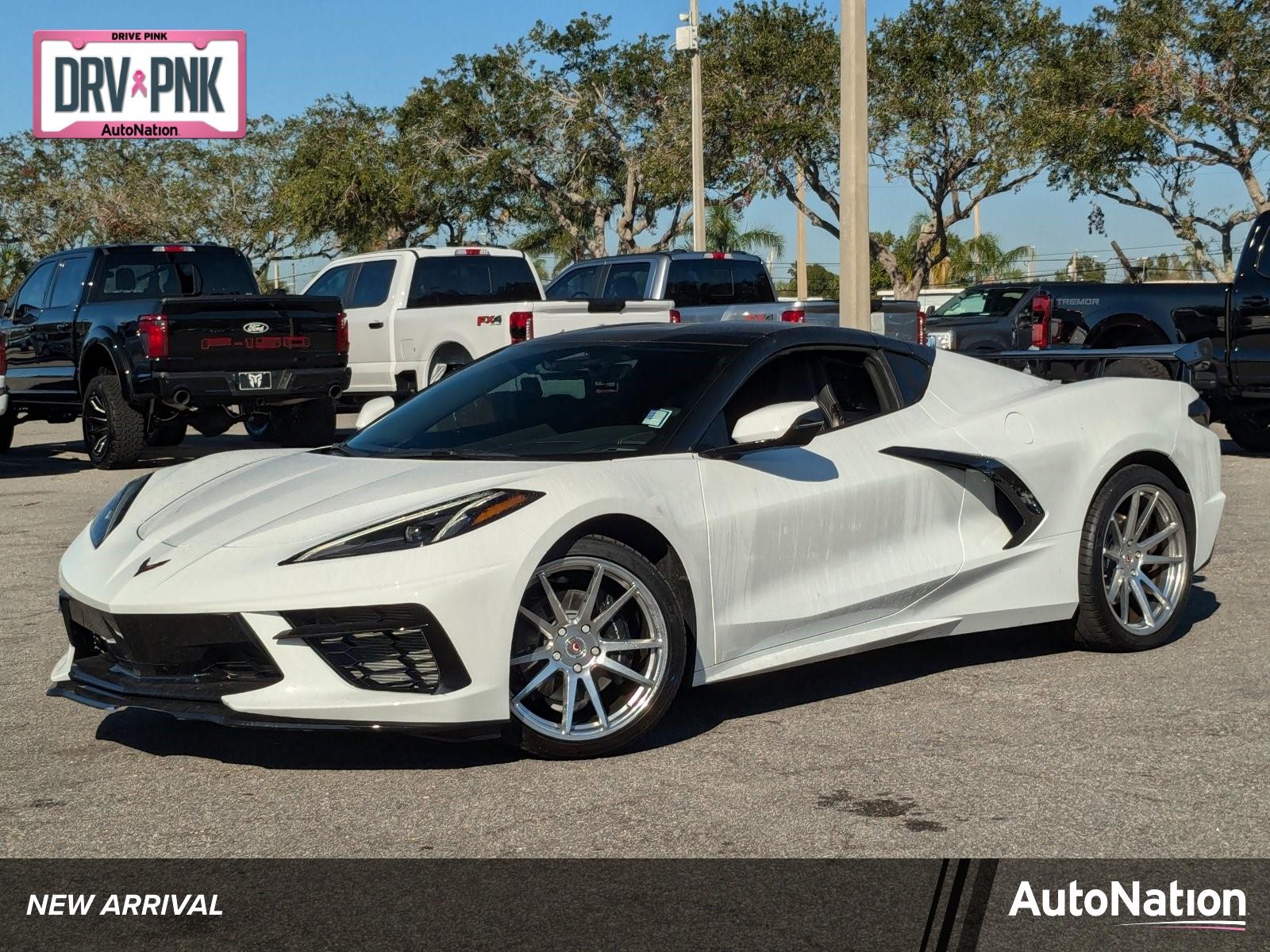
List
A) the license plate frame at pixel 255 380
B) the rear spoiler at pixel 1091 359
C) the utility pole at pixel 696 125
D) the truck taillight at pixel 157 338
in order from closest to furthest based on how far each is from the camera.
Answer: the rear spoiler at pixel 1091 359 → the truck taillight at pixel 157 338 → the license plate frame at pixel 255 380 → the utility pole at pixel 696 125

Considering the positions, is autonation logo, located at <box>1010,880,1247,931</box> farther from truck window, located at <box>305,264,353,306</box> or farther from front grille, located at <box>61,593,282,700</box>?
truck window, located at <box>305,264,353,306</box>

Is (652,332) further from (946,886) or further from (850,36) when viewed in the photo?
(850,36)

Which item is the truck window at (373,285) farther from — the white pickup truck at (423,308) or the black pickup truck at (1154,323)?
the black pickup truck at (1154,323)

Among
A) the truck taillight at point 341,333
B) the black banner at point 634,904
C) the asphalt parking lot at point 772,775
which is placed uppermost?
the truck taillight at point 341,333

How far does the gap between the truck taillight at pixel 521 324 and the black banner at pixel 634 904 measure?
11.7 metres

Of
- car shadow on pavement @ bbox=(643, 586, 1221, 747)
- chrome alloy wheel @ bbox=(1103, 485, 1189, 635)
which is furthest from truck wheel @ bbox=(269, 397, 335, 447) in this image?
chrome alloy wheel @ bbox=(1103, 485, 1189, 635)

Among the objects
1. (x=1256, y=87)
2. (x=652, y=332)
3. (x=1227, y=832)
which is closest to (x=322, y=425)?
(x=652, y=332)

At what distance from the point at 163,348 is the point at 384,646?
34.3ft

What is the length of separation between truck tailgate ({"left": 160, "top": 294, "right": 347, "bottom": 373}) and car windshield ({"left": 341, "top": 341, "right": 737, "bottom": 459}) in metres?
8.71

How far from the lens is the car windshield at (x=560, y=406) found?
5664 mm

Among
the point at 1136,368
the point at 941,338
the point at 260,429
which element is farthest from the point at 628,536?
the point at 941,338

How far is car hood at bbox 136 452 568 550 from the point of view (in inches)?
197

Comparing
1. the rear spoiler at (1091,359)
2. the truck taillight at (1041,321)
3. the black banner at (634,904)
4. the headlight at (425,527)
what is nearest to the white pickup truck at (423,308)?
the truck taillight at (1041,321)

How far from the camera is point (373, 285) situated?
1881 centimetres
